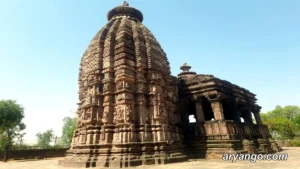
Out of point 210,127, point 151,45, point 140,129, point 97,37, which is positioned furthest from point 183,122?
point 97,37

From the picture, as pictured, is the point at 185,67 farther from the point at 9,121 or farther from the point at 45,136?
the point at 45,136

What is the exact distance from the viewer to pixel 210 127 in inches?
543

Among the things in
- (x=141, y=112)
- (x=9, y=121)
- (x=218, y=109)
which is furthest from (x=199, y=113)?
(x=9, y=121)

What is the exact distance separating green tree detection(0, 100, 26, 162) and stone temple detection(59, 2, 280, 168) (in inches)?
797

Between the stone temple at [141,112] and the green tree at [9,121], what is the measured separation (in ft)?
66.4

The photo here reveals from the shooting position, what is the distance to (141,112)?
11.4 meters

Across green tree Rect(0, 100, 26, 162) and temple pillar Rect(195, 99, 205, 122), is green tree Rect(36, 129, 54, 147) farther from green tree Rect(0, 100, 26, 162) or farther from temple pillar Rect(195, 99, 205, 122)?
temple pillar Rect(195, 99, 205, 122)

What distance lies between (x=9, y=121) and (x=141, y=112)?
2637cm

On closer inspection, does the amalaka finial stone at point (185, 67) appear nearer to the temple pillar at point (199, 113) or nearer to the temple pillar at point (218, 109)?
the temple pillar at point (199, 113)

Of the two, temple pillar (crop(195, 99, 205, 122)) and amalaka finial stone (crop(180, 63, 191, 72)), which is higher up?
amalaka finial stone (crop(180, 63, 191, 72))

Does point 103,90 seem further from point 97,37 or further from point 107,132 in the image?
point 97,37

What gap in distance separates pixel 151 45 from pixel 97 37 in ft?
13.8

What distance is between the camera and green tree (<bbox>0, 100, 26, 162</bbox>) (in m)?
27.4

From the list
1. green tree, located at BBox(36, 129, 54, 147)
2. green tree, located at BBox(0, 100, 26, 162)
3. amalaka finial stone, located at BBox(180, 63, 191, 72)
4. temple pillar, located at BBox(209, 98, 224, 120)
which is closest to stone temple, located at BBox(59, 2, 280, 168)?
temple pillar, located at BBox(209, 98, 224, 120)
